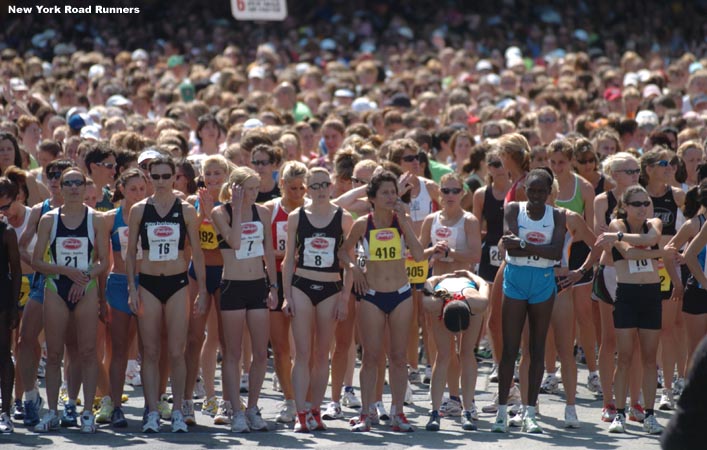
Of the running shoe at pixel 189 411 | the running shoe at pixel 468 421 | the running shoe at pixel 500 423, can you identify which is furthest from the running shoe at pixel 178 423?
the running shoe at pixel 500 423

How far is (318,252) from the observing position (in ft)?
32.2

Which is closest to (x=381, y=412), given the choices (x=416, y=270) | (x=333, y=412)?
(x=333, y=412)

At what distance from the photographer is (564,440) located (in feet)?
30.8

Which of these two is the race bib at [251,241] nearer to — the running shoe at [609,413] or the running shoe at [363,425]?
the running shoe at [363,425]

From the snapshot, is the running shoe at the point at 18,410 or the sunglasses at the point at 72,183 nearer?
the sunglasses at the point at 72,183

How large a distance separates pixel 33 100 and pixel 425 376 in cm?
745

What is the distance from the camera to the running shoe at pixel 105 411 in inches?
394

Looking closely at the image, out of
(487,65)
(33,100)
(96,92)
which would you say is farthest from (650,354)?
(487,65)

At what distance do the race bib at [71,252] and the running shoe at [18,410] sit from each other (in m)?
1.28

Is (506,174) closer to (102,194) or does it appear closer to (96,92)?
(102,194)

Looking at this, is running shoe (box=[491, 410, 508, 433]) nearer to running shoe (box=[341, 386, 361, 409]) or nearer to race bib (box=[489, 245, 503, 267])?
running shoe (box=[341, 386, 361, 409])

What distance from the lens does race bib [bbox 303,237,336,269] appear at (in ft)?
32.1

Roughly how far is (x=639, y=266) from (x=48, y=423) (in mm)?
4393

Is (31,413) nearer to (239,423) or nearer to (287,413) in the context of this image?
(239,423)
